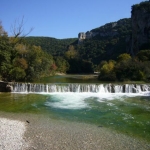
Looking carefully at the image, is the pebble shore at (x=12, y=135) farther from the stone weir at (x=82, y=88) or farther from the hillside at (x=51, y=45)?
the hillside at (x=51, y=45)

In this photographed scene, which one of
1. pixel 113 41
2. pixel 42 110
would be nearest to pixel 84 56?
pixel 113 41

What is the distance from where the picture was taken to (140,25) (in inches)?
3172

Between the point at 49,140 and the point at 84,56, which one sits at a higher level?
the point at 84,56

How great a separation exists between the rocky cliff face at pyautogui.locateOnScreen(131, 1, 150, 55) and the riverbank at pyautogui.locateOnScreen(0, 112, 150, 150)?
208 feet

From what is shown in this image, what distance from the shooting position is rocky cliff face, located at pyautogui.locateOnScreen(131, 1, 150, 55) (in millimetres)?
75581

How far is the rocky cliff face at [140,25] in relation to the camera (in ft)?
248

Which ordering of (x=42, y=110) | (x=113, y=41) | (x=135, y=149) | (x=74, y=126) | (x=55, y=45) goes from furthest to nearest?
(x=55, y=45) → (x=113, y=41) → (x=42, y=110) → (x=74, y=126) → (x=135, y=149)

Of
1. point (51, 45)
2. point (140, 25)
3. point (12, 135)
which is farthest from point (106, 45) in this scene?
point (12, 135)

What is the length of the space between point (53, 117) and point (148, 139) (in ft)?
21.8

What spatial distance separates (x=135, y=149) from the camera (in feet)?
30.8

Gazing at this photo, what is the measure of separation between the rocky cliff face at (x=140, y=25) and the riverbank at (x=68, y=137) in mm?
63408

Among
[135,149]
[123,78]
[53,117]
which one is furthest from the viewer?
[123,78]

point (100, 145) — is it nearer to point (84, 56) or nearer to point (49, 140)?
point (49, 140)

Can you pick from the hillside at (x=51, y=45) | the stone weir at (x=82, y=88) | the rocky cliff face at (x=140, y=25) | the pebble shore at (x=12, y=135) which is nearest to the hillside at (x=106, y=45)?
the hillside at (x=51, y=45)
